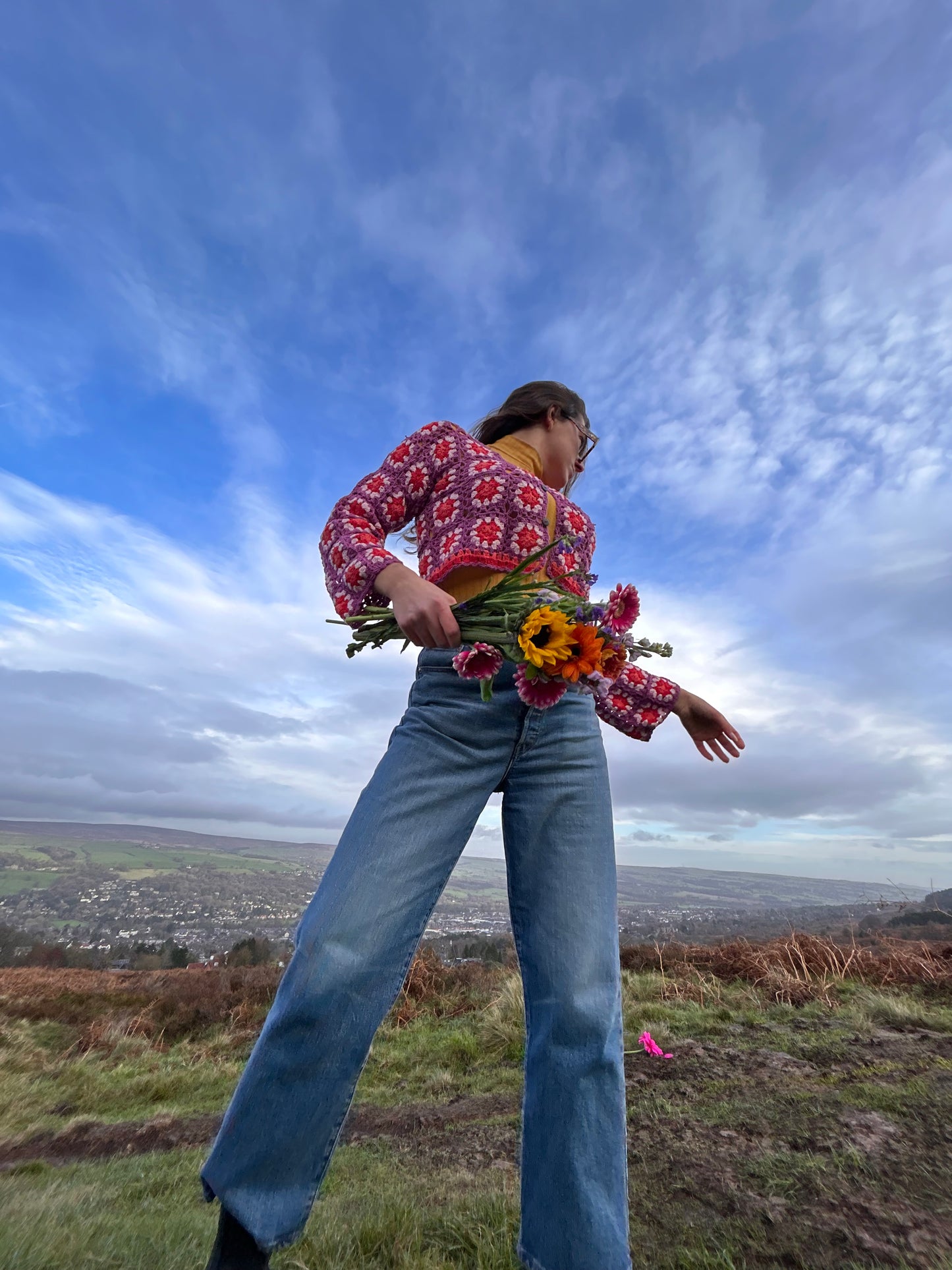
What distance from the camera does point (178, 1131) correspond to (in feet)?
14.0

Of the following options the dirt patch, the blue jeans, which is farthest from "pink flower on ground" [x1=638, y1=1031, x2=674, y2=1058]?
the blue jeans

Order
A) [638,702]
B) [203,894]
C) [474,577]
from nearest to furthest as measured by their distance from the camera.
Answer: [474,577] → [638,702] → [203,894]

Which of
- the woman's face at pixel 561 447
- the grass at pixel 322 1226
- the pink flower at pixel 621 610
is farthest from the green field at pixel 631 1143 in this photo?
the woman's face at pixel 561 447

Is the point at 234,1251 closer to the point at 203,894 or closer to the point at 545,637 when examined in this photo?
the point at 545,637

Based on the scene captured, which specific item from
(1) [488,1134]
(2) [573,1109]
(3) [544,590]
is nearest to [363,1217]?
(2) [573,1109]

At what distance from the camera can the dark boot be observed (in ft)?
4.47

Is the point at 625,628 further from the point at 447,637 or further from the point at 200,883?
the point at 200,883

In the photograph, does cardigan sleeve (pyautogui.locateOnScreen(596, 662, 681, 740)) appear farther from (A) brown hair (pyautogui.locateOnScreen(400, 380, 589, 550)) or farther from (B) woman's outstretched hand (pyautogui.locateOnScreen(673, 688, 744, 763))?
(A) brown hair (pyautogui.locateOnScreen(400, 380, 589, 550))

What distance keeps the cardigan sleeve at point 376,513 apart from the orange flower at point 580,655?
1.61ft

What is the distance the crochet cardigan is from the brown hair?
38cm

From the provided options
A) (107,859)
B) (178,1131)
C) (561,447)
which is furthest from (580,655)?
(107,859)

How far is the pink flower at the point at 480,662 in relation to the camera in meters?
1.55

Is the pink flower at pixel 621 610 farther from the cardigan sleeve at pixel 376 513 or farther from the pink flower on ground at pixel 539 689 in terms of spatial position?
the cardigan sleeve at pixel 376 513

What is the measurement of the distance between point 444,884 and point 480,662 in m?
0.59
